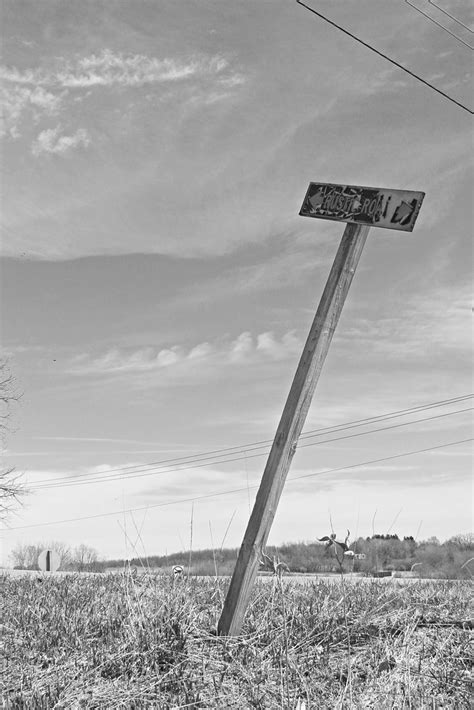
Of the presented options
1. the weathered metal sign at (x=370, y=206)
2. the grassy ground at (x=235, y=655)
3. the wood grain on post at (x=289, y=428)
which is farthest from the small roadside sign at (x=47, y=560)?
the weathered metal sign at (x=370, y=206)

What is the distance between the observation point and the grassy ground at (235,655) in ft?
11.4

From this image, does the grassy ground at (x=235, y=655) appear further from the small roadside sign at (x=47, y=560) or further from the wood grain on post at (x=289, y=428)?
the small roadside sign at (x=47, y=560)

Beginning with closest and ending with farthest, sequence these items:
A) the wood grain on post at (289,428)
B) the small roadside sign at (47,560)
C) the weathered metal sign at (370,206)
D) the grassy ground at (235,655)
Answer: the grassy ground at (235,655) < the wood grain on post at (289,428) < the weathered metal sign at (370,206) < the small roadside sign at (47,560)

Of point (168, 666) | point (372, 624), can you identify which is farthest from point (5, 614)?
point (372, 624)

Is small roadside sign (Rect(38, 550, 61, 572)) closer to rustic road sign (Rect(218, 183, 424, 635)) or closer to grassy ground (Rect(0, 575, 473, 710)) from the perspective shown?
grassy ground (Rect(0, 575, 473, 710))

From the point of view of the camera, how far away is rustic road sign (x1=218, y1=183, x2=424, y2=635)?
4.52 meters

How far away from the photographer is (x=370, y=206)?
489 cm

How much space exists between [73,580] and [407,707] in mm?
6309

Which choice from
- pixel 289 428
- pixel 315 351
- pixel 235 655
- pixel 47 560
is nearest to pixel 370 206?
pixel 315 351

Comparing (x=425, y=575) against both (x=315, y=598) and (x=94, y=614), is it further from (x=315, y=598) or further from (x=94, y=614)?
(x=94, y=614)

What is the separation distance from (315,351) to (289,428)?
57 cm

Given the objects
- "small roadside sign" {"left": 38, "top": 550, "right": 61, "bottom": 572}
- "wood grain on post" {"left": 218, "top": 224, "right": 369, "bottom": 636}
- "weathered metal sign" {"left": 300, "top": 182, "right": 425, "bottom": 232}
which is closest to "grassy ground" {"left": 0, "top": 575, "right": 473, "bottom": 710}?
"wood grain on post" {"left": 218, "top": 224, "right": 369, "bottom": 636}

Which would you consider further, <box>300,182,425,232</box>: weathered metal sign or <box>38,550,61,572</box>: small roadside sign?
<box>38,550,61,572</box>: small roadside sign

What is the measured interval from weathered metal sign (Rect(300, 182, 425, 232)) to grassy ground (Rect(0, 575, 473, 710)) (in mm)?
2692
